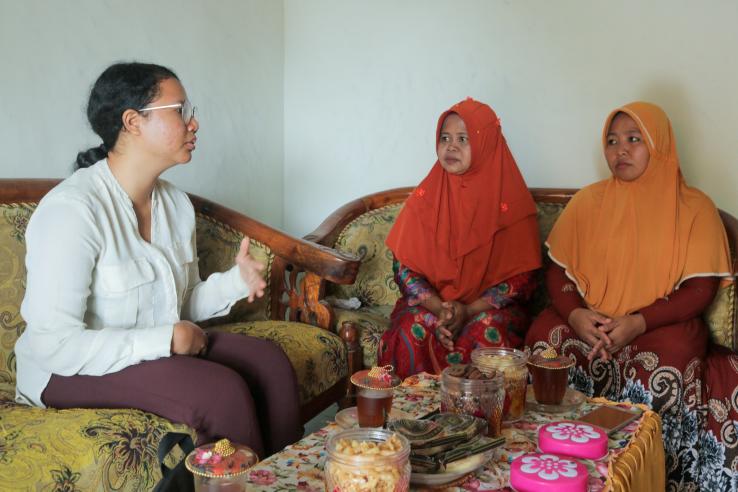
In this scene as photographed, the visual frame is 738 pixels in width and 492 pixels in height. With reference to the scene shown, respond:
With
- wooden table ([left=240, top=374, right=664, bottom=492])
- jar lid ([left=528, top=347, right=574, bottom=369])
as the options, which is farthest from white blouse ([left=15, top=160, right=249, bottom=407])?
jar lid ([left=528, top=347, right=574, bottom=369])

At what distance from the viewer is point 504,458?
1374 mm

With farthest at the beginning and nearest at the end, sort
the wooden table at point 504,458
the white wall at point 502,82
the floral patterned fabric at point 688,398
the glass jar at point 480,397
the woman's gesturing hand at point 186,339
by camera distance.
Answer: the white wall at point 502,82 < the floral patterned fabric at point 688,398 < the woman's gesturing hand at point 186,339 < the glass jar at point 480,397 < the wooden table at point 504,458

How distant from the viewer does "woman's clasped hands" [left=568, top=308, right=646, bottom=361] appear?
220 centimetres

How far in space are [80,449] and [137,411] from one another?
0.62ft

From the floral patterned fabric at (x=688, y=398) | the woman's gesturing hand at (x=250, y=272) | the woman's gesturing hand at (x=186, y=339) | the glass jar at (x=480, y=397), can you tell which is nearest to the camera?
the glass jar at (x=480, y=397)

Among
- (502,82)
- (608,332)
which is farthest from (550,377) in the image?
(502,82)

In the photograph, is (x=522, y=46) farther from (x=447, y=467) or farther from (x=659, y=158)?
(x=447, y=467)

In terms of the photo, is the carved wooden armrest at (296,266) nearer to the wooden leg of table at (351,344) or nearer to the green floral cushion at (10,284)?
the wooden leg of table at (351,344)

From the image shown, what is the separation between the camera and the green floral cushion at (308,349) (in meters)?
2.09

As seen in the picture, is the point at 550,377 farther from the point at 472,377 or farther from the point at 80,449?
the point at 80,449

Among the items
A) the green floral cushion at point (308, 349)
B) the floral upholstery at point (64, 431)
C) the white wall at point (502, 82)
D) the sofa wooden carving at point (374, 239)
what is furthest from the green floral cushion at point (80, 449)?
the white wall at point (502, 82)

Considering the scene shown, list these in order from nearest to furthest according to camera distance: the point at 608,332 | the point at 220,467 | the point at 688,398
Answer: the point at 220,467 → the point at 688,398 → the point at 608,332

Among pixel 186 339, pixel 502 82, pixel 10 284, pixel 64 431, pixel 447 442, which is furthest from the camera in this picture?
pixel 502 82

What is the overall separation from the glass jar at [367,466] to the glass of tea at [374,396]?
27 centimetres
